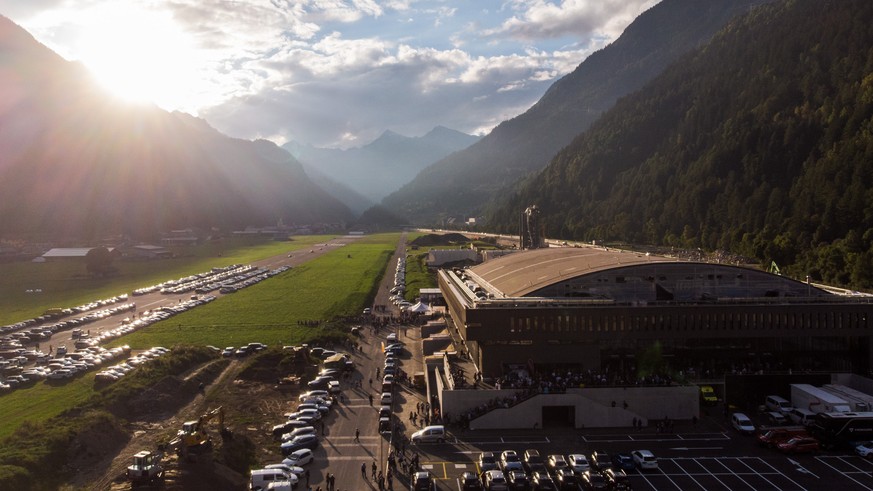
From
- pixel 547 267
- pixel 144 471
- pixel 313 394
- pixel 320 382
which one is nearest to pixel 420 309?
pixel 547 267

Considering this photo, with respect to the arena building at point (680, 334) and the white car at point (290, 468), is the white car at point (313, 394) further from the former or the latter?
the white car at point (290, 468)

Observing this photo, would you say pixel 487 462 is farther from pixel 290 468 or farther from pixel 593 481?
pixel 290 468

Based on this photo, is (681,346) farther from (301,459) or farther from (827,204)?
(827,204)

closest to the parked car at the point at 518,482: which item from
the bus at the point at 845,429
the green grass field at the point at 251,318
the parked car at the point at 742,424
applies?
the parked car at the point at 742,424

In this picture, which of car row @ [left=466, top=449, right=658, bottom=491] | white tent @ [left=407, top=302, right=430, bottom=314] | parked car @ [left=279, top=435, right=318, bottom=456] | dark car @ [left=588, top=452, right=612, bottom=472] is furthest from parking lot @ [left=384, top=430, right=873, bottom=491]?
white tent @ [left=407, top=302, right=430, bottom=314]

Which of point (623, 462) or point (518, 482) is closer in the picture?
point (518, 482)
